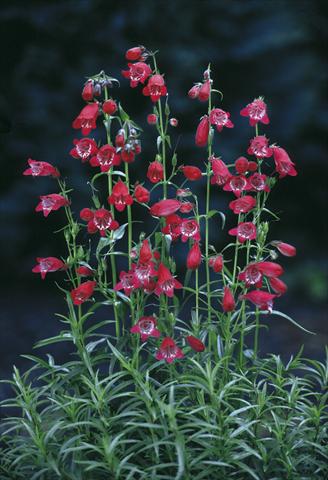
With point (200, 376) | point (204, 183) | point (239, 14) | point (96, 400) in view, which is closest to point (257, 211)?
point (200, 376)

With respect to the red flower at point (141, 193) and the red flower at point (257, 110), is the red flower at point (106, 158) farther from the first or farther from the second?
the red flower at point (257, 110)

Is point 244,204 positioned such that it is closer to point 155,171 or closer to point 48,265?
point 155,171

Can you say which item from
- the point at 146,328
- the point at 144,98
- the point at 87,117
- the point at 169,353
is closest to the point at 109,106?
the point at 87,117

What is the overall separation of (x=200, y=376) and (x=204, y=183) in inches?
103

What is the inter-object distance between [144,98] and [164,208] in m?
2.77

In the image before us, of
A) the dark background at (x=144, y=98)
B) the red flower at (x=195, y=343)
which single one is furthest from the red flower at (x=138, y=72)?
the dark background at (x=144, y=98)

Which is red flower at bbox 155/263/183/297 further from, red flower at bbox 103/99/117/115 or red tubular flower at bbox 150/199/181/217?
red flower at bbox 103/99/117/115

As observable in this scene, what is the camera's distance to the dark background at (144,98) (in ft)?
18.7

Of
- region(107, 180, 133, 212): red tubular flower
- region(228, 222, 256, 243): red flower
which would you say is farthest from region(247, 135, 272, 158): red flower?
region(107, 180, 133, 212): red tubular flower

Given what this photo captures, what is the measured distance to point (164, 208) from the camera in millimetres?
3072

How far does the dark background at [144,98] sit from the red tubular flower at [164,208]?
252 cm

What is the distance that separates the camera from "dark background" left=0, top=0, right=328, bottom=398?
5.71m

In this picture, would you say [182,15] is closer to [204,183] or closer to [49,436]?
[204,183]

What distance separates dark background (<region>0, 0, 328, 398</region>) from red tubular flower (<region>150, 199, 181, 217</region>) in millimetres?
2516
